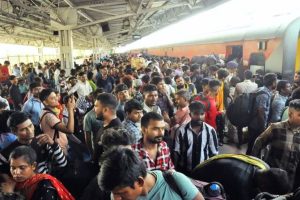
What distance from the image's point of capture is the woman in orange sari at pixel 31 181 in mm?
2133

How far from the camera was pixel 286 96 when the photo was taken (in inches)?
192

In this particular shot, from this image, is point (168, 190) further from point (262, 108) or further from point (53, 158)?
point (262, 108)

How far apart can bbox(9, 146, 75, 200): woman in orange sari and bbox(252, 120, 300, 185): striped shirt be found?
1.98 metres

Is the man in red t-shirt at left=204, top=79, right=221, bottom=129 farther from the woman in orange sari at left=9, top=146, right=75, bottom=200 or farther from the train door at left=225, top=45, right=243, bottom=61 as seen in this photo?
the train door at left=225, top=45, right=243, bottom=61

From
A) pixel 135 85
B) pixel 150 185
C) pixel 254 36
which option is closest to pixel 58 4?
pixel 135 85

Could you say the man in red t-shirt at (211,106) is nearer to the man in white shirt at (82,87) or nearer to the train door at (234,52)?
the man in white shirt at (82,87)

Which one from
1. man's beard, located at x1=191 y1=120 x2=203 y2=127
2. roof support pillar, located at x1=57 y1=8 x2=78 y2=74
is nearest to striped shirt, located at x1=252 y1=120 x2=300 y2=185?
man's beard, located at x1=191 y1=120 x2=203 y2=127

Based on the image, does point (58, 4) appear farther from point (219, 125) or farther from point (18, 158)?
point (18, 158)

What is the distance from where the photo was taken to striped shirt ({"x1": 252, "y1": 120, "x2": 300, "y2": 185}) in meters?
3.10

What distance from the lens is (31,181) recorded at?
220 centimetres

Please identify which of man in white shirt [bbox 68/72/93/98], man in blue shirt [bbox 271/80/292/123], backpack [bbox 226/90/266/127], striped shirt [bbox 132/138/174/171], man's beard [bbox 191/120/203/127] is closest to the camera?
striped shirt [bbox 132/138/174/171]

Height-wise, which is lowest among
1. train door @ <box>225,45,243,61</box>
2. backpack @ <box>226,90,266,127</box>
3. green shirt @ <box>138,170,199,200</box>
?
backpack @ <box>226,90,266,127</box>

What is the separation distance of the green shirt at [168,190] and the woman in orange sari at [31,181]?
2.25 ft

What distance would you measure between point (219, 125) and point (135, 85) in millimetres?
2828
